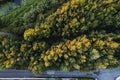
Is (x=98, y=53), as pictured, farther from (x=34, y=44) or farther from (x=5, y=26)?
(x=5, y=26)

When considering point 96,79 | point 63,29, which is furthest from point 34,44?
point 96,79

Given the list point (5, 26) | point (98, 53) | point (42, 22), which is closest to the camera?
point (98, 53)

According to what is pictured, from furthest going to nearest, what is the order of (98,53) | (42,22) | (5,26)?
(5,26) → (42,22) → (98,53)

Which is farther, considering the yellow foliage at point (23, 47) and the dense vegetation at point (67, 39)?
the yellow foliage at point (23, 47)

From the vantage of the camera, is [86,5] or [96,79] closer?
[86,5]

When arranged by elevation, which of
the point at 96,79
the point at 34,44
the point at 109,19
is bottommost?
the point at 96,79

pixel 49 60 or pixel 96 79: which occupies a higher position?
pixel 49 60

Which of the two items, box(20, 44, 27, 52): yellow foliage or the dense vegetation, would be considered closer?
the dense vegetation

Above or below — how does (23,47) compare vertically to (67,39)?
below
